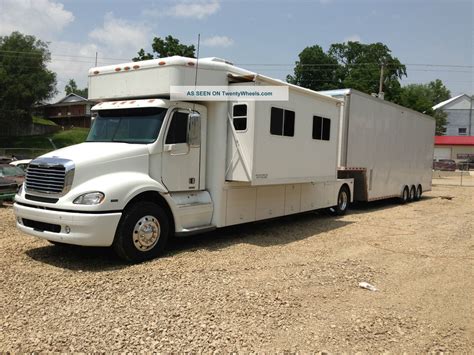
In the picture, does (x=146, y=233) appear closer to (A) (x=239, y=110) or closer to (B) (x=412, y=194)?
(A) (x=239, y=110)

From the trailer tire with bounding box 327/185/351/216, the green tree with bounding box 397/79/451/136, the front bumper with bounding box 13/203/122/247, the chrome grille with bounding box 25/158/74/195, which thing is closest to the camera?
the front bumper with bounding box 13/203/122/247

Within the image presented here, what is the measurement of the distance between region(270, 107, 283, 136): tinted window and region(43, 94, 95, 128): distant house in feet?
229

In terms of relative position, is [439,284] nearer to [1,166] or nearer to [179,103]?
[179,103]

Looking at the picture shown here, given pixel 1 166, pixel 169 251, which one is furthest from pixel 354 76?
pixel 169 251

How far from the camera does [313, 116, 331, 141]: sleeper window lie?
10.3 meters

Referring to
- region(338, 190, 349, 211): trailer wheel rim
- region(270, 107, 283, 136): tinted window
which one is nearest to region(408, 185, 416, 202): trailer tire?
region(338, 190, 349, 211): trailer wheel rim

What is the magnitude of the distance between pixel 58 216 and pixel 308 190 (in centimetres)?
647

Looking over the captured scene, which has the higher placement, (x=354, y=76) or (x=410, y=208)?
(x=354, y=76)

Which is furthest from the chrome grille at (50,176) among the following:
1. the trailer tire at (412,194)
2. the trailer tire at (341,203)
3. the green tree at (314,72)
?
the green tree at (314,72)

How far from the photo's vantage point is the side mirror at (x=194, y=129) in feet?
25.4

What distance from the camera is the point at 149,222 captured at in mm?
7098

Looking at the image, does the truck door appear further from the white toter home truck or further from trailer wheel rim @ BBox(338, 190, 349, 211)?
trailer wheel rim @ BBox(338, 190, 349, 211)

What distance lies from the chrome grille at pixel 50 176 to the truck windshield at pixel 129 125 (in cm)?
124

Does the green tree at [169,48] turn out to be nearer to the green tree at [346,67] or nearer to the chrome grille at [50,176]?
the chrome grille at [50,176]
